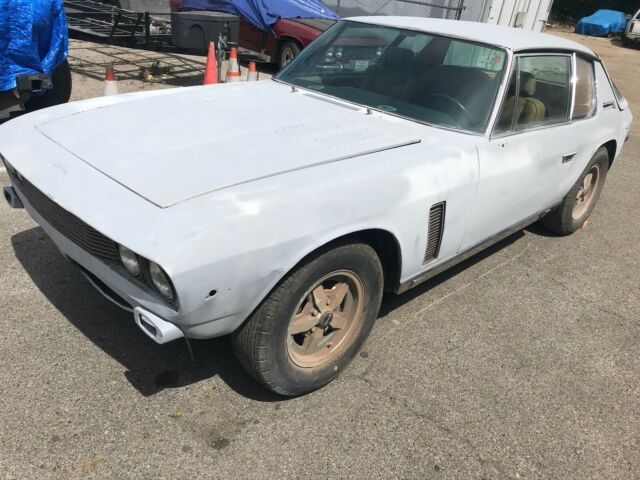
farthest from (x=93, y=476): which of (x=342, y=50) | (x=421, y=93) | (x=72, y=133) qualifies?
(x=342, y=50)

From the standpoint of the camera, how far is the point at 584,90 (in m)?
3.88

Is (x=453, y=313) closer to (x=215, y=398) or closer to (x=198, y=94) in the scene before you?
(x=215, y=398)

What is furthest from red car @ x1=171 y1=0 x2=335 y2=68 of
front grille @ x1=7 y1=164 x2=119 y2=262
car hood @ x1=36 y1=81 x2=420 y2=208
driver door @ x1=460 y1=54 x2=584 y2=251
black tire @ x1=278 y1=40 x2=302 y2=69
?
front grille @ x1=7 y1=164 x2=119 y2=262

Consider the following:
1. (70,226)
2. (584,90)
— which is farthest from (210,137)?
(584,90)

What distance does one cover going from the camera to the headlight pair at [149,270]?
186 cm

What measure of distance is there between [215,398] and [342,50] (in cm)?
240

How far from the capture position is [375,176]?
2350 mm

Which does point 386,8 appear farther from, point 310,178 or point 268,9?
point 310,178

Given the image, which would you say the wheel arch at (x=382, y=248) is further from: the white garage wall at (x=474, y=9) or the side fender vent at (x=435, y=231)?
the white garage wall at (x=474, y=9)

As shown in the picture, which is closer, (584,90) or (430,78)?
(430,78)

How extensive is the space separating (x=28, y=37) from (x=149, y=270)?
365cm

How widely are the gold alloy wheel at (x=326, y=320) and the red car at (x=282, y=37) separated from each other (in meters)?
7.18

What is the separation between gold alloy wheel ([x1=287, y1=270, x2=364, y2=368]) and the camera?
237cm

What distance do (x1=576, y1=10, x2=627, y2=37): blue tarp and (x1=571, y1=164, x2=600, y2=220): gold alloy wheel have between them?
77.9 ft
